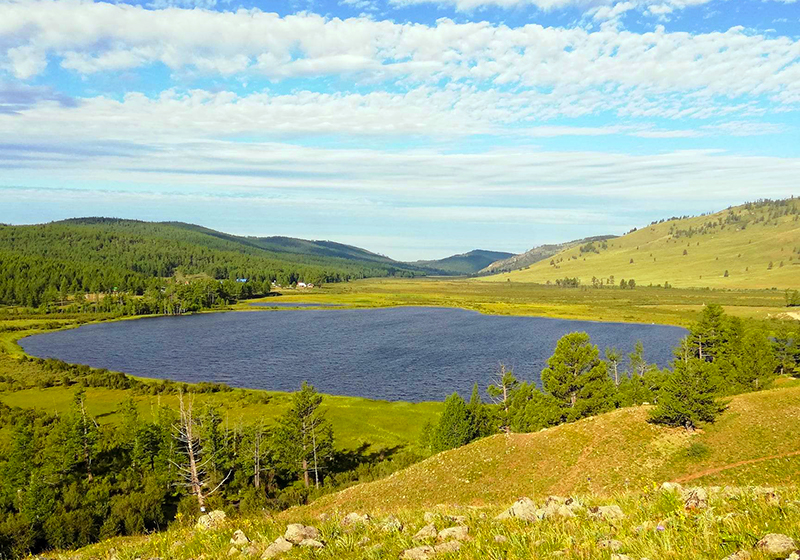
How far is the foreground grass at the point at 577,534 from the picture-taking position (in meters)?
8.55

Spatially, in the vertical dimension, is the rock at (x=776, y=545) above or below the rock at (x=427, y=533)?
above

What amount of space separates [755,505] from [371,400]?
7896cm

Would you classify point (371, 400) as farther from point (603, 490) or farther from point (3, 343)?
point (3, 343)

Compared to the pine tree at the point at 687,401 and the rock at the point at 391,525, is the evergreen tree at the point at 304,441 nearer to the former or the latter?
the pine tree at the point at 687,401

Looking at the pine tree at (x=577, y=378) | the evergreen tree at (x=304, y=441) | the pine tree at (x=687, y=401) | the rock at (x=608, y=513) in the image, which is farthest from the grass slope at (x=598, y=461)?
the rock at (x=608, y=513)

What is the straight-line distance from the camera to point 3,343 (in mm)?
141375

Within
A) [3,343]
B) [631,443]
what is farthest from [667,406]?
[3,343]

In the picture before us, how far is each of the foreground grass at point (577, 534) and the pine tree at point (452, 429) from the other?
40737mm

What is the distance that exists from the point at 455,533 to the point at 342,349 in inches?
4952

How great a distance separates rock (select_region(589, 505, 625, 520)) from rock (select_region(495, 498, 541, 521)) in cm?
147

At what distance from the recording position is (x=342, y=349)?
443ft

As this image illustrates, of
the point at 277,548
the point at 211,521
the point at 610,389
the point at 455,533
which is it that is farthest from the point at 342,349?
the point at 455,533

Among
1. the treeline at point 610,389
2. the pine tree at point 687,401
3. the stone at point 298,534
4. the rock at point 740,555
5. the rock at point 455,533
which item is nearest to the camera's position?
the rock at point 740,555

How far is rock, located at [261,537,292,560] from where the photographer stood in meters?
11.4
